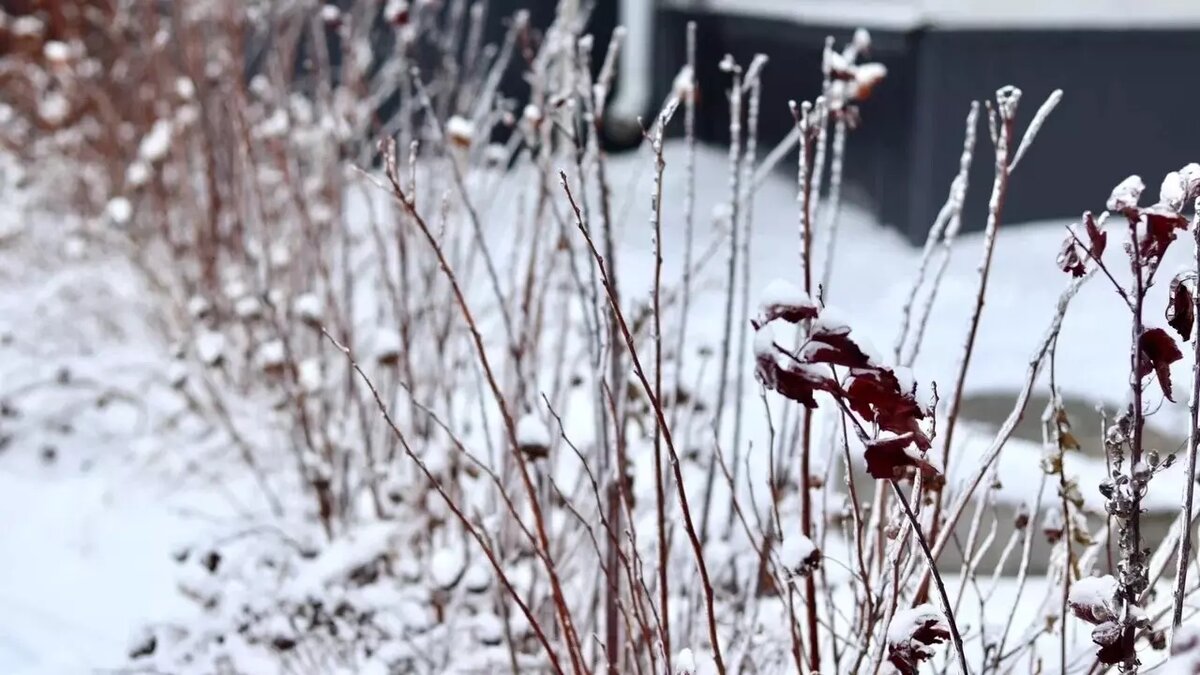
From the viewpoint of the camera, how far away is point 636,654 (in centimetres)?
148

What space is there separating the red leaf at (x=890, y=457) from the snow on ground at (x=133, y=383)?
1.49m

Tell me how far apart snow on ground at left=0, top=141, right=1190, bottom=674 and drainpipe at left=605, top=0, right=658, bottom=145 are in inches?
87.3

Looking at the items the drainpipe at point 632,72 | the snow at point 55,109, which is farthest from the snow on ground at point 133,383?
the drainpipe at point 632,72

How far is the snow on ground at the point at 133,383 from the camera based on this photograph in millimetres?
2834

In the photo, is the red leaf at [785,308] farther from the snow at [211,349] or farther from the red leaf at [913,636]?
the snow at [211,349]

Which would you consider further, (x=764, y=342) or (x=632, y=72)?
(x=632, y=72)

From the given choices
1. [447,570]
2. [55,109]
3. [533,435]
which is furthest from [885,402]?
[55,109]

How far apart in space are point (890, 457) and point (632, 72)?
20.6 feet

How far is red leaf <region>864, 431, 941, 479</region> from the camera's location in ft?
3.14

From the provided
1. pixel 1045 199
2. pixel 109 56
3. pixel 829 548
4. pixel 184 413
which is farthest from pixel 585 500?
pixel 109 56

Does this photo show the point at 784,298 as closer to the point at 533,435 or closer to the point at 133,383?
the point at 533,435

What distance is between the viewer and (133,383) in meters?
3.83

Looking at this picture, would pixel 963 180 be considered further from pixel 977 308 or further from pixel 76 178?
pixel 76 178

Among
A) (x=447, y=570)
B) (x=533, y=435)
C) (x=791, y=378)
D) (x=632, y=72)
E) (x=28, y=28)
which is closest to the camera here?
(x=791, y=378)
